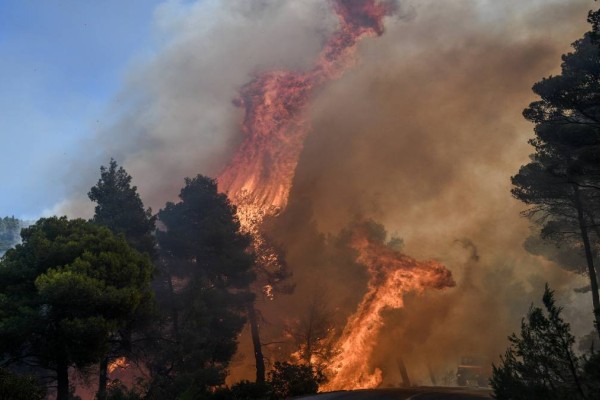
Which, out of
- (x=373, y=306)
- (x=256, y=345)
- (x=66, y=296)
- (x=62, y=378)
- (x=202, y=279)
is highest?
(x=202, y=279)

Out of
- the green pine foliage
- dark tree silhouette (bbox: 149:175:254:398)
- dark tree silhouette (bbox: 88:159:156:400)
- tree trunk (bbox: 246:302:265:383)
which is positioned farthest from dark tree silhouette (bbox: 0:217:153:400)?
the green pine foliage

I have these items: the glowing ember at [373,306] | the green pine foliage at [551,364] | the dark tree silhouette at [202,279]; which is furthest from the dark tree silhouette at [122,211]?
the green pine foliage at [551,364]

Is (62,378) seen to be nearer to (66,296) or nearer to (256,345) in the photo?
(66,296)

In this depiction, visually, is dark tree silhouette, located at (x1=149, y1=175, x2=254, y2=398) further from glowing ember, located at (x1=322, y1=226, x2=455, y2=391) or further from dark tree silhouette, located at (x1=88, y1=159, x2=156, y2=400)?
glowing ember, located at (x1=322, y1=226, x2=455, y2=391)

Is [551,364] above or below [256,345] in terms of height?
below

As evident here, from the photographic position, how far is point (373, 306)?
46125mm

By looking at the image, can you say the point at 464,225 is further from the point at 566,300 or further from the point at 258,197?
the point at 566,300

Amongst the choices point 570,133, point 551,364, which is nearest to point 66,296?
point 551,364

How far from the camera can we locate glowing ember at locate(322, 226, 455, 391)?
44.0m

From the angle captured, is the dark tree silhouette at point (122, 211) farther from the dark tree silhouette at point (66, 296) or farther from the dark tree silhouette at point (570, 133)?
the dark tree silhouette at point (570, 133)

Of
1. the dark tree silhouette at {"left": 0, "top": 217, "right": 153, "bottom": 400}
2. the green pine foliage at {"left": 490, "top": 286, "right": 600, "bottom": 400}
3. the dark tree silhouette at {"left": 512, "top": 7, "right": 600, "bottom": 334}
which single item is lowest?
the green pine foliage at {"left": 490, "top": 286, "right": 600, "bottom": 400}

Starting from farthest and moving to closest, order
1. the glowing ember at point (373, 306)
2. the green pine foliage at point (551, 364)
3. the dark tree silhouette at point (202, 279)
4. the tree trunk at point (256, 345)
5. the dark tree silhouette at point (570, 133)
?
the glowing ember at point (373, 306)
the tree trunk at point (256, 345)
the dark tree silhouette at point (202, 279)
the dark tree silhouette at point (570, 133)
the green pine foliage at point (551, 364)

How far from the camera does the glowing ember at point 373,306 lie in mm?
43969

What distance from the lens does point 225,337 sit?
99.1 ft
